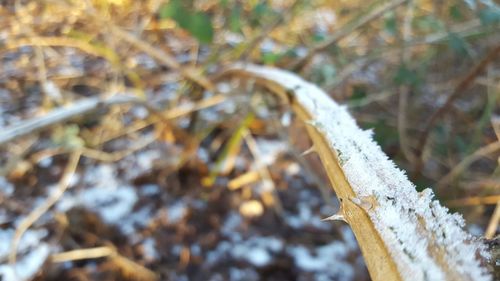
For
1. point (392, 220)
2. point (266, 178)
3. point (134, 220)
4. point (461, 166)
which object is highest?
point (266, 178)

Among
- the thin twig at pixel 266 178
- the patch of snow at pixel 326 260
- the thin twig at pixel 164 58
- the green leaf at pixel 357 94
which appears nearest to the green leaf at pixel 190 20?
the thin twig at pixel 164 58

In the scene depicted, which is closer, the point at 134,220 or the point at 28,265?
the point at 28,265

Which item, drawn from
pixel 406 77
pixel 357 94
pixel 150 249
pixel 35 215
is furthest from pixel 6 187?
pixel 406 77

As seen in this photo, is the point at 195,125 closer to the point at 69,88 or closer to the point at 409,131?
the point at 69,88

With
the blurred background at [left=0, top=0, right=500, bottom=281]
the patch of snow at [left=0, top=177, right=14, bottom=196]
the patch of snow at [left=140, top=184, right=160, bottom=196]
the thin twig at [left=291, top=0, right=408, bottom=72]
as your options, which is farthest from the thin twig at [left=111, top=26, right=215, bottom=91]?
the patch of snow at [left=0, top=177, right=14, bottom=196]

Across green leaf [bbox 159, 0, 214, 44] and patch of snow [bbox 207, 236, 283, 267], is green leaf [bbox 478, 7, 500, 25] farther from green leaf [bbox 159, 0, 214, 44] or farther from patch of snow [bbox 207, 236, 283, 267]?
patch of snow [bbox 207, 236, 283, 267]

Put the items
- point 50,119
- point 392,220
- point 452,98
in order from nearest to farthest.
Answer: point 392,220 < point 50,119 < point 452,98

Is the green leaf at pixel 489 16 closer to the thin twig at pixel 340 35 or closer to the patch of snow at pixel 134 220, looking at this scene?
the thin twig at pixel 340 35

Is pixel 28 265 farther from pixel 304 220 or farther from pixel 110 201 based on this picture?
pixel 304 220
